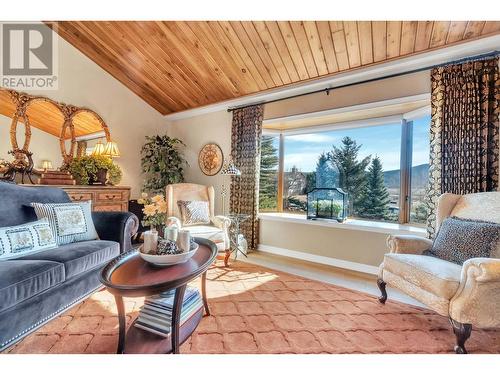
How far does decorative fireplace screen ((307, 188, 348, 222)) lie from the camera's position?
344cm

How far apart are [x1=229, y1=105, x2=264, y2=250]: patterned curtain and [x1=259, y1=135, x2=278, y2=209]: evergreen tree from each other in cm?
35

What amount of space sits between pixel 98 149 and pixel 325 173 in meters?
3.51

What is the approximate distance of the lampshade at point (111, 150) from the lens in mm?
3969

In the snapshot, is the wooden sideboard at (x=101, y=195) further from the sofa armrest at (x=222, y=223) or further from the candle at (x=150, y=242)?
the candle at (x=150, y=242)

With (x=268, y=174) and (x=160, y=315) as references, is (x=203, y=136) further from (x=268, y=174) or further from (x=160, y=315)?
(x=160, y=315)

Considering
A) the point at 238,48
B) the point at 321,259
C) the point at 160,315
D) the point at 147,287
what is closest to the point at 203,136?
the point at 238,48

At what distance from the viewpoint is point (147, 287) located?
123 cm

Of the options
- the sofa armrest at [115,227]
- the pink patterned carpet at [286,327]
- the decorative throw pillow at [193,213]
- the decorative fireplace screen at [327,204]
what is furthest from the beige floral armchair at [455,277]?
the sofa armrest at [115,227]

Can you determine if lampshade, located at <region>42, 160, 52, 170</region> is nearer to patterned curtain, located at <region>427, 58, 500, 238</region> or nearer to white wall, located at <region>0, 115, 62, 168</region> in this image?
white wall, located at <region>0, 115, 62, 168</region>

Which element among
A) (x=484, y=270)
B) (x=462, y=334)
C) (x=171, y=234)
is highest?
(x=171, y=234)

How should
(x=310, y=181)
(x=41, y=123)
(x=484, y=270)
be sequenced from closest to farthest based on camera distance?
(x=484, y=270) → (x=41, y=123) → (x=310, y=181)

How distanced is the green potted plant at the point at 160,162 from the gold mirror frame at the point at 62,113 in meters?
0.67

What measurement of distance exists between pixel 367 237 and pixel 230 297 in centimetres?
178
